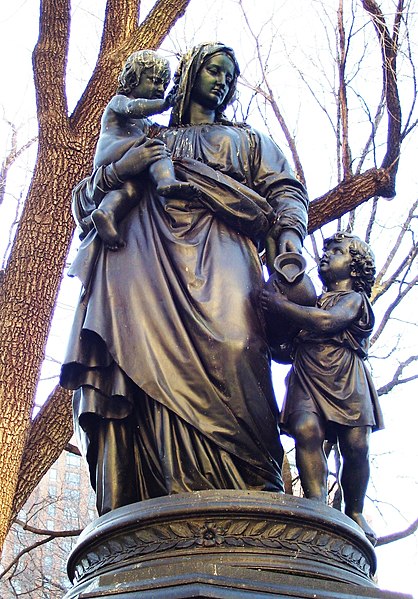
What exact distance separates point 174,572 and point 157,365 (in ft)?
3.16

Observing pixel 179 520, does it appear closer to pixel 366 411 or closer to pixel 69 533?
pixel 366 411

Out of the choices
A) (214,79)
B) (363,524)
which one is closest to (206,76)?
(214,79)

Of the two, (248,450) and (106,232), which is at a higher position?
(106,232)

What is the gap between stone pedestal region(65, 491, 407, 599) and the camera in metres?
3.05

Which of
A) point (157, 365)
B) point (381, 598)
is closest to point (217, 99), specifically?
point (157, 365)

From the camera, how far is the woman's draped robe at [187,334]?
12.1ft

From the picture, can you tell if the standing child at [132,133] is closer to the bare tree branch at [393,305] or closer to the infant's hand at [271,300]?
the infant's hand at [271,300]

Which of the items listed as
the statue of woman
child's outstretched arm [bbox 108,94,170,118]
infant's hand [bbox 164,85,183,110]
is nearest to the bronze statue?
the statue of woman

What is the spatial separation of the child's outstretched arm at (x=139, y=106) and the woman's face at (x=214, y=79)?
34 centimetres

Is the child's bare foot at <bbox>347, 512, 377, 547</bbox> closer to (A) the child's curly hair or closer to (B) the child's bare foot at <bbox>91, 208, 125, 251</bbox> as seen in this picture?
(A) the child's curly hair

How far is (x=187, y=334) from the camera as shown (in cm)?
386

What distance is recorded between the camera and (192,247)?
4105 mm

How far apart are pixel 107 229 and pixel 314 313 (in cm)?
97

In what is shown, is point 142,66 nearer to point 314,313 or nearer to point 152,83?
point 152,83
